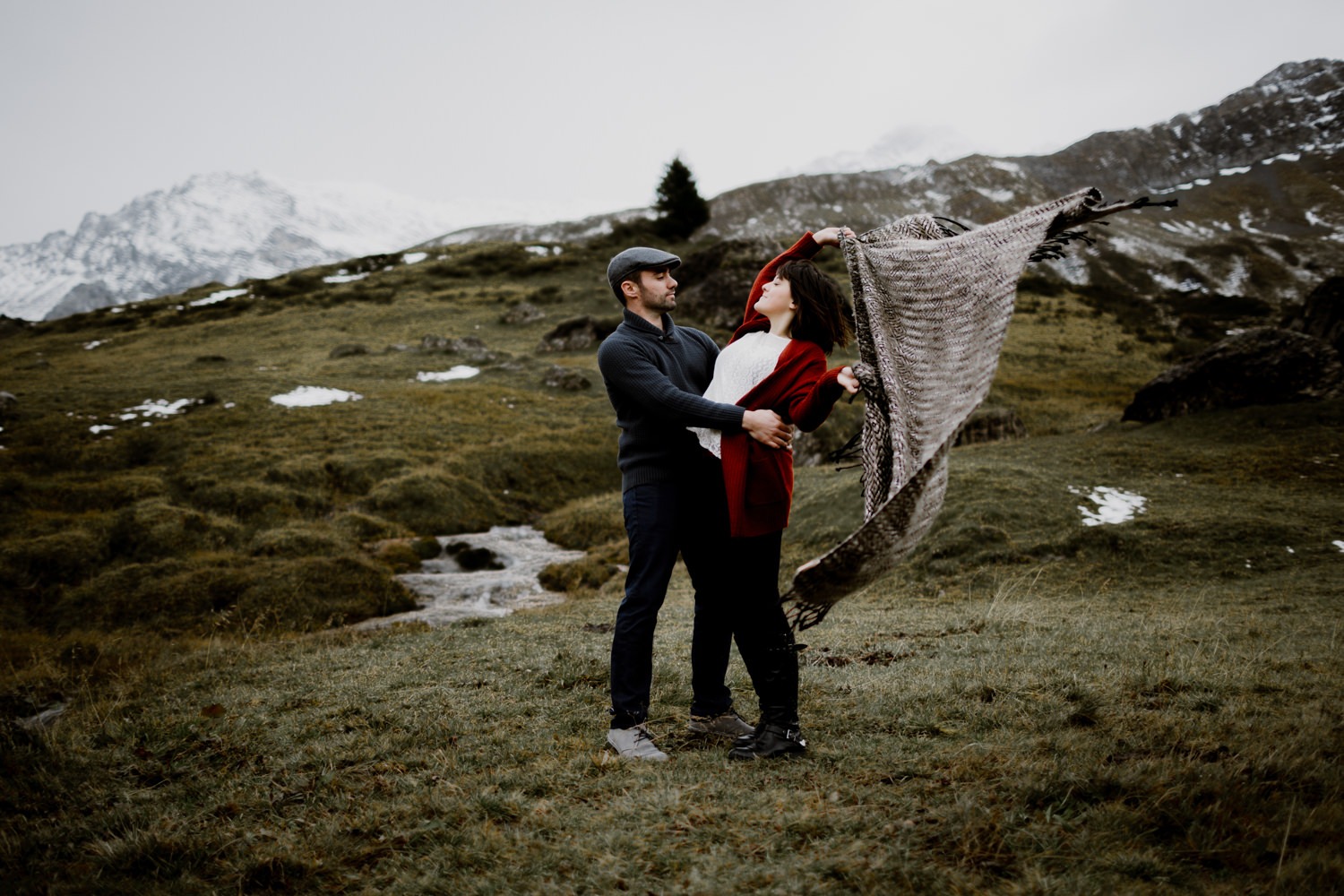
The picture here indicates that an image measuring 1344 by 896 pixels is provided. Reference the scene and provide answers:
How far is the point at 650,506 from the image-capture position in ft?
14.6

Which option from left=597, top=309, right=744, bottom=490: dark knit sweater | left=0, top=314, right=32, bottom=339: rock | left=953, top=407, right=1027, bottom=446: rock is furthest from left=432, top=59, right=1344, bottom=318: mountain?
left=0, top=314, right=32, bottom=339: rock

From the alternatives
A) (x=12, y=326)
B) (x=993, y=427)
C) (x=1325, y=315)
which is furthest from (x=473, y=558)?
(x=12, y=326)

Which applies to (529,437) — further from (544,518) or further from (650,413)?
(650,413)

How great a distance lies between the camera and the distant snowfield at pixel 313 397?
27312mm

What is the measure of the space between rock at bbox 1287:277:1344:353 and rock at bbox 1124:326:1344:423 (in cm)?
56

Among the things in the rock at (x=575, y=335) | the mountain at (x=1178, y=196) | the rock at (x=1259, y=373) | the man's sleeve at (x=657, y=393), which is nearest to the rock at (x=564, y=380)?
the rock at (x=575, y=335)

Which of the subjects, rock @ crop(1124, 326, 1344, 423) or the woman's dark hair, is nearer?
the woman's dark hair

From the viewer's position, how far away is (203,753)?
4973mm

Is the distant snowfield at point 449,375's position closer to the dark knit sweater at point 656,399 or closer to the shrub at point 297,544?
the shrub at point 297,544

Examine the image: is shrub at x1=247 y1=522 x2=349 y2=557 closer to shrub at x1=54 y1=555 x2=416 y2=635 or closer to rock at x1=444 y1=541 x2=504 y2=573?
shrub at x1=54 y1=555 x2=416 y2=635

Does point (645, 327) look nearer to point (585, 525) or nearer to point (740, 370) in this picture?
point (740, 370)

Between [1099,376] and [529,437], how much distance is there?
25.3 metres

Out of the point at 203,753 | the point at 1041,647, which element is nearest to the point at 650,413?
the point at 203,753

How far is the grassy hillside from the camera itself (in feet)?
9.96
